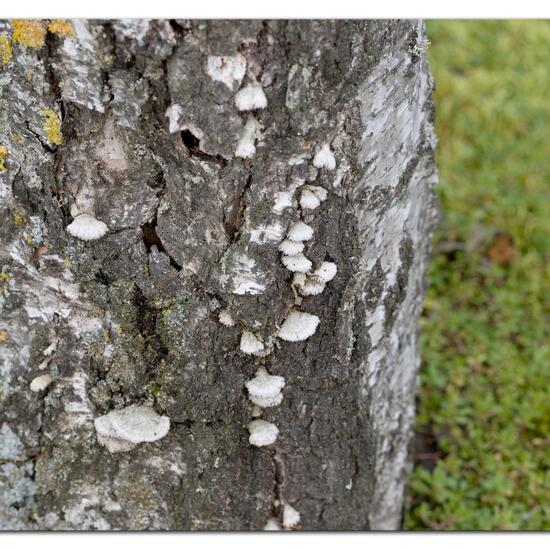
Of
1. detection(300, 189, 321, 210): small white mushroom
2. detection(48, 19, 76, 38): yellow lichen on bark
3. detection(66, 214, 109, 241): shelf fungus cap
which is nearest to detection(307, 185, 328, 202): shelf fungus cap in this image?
detection(300, 189, 321, 210): small white mushroom

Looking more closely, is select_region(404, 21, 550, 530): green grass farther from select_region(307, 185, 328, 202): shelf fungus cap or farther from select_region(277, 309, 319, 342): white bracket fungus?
select_region(307, 185, 328, 202): shelf fungus cap

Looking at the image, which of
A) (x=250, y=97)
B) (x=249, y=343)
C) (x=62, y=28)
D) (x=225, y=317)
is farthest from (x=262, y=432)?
(x=62, y=28)

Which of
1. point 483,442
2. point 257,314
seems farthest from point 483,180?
point 257,314

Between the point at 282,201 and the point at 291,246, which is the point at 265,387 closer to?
the point at 291,246

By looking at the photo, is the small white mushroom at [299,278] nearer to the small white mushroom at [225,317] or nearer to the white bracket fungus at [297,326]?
the white bracket fungus at [297,326]

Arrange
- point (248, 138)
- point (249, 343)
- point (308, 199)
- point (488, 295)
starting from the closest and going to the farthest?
point (248, 138) → point (308, 199) → point (249, 343) → point (488, 295)
